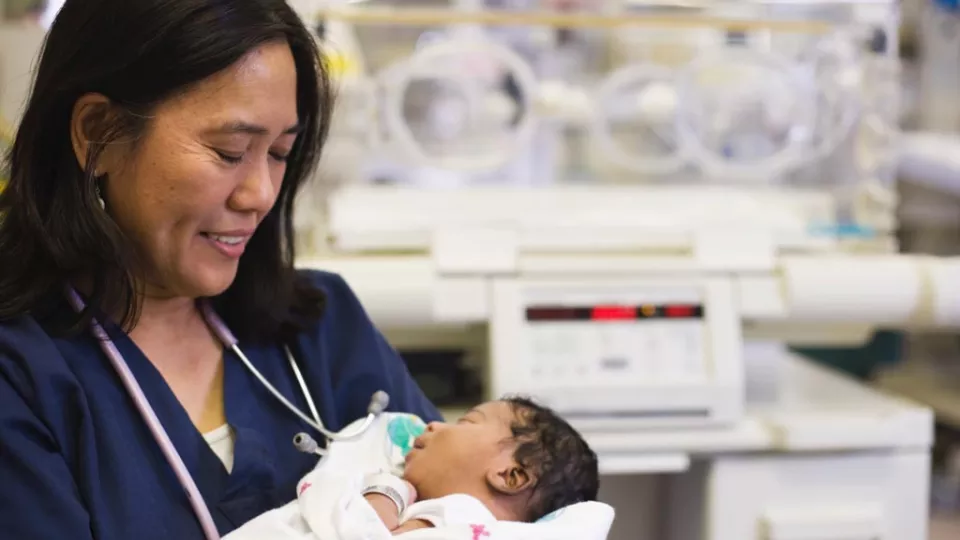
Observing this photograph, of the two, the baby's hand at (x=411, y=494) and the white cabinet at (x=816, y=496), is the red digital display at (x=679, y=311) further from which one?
the baby's hand at (x=411, y=494)

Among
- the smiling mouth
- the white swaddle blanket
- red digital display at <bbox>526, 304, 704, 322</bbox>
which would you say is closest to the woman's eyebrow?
the smiling mouth

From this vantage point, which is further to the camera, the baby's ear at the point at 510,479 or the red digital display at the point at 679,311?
the red digital display at the point at 679,311

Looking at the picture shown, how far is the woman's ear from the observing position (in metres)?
1.00

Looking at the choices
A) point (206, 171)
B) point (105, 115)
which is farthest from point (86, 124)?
point (206, 171)

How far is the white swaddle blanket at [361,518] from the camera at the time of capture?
0.93 m

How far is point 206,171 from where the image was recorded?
3.23 feet

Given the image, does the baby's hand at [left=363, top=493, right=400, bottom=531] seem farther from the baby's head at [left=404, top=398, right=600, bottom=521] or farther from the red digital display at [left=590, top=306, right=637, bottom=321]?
the red digital display at [left=590, top=306, right=637, bottom=321]

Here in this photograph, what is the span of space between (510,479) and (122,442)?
38cm

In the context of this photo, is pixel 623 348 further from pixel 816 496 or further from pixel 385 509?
pixel 385 509

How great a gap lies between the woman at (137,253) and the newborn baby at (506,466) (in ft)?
0.48

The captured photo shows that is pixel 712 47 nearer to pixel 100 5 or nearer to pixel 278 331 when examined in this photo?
pixel 278 331

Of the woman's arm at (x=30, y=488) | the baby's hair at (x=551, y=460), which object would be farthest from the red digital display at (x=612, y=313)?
the woman's arm at (x=30, y=488)

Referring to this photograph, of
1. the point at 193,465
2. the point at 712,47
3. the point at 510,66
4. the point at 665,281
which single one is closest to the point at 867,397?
the point at 665,281

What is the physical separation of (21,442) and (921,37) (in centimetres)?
186
